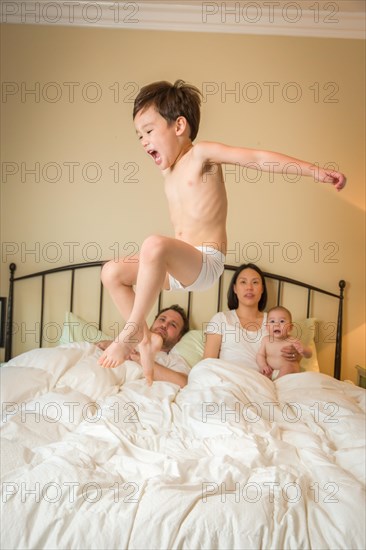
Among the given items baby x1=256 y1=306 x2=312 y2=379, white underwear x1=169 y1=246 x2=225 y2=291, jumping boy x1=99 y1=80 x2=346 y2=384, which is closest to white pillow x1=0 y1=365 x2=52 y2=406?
baby x1=256 y1=306 x2=312 y2=379

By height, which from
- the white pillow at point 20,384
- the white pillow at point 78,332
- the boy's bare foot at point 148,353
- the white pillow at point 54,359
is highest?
the boy's bare foot at point 148,353

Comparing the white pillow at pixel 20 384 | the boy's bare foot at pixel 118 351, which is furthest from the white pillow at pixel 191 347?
the boy's bare foot at pixel 118 351

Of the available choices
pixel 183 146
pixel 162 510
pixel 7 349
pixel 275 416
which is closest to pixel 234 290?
pixel 275 416

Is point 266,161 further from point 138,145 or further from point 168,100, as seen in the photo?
point 138,145

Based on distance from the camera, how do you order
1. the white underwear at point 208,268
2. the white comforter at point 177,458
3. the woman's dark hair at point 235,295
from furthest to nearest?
the woman's dark hair at point 235,295 < the white comforter at point 177,458 < the white underwear at point 208,268

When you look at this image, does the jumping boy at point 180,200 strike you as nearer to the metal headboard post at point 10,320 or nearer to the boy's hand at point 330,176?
the boy's hand at point 330,176

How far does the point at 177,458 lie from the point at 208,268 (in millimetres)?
955

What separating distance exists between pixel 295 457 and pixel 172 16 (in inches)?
98.4

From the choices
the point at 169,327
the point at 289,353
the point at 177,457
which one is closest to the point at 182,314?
the point at 169,327

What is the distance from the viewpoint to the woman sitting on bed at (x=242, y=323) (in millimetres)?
3227

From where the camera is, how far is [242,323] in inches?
131

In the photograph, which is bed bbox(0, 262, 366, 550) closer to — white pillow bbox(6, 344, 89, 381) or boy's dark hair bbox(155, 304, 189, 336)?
white pillow bbox(6, 344, 89, 381)

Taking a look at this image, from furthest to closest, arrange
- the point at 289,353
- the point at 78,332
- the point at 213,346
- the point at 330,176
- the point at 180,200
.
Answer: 1. the point at 78,332
2. the point at 213,346
3. the point at 289,353
4. the point at 180,200
5. the point at 330,176

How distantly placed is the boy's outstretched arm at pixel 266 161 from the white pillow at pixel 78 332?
231 cm
